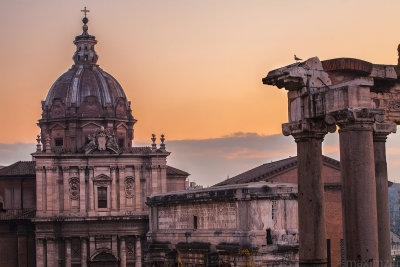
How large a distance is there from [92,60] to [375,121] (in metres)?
44.2

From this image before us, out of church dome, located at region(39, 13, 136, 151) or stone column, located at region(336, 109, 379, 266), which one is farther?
church dome, located at region(39, 13, 136, 151)

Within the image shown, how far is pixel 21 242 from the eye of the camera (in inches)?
2085

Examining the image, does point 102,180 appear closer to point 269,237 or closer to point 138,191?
point 138,191

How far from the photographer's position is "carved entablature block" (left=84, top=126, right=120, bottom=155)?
5297cm

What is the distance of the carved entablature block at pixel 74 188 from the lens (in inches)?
2059

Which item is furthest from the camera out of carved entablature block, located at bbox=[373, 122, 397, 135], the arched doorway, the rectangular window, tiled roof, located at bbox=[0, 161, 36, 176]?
tiled roof, located at bbox=[0, 161, 36, 176]

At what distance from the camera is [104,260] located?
5200 cm

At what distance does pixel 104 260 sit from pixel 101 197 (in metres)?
3.62

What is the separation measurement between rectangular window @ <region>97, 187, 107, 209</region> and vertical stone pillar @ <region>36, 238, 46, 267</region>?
3.91 m

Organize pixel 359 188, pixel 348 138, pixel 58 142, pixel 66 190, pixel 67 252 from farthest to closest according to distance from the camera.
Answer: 1. pixel 58 142
2. pixel 66 190
3. pixel 67 252
4. pixel 348 138
5. pixel 359 188

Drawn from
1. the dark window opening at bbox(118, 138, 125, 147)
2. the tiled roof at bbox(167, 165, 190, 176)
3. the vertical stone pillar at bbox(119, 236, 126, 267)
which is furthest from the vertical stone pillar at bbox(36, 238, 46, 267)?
the tiled roof at bbox(167, 165, 190, 176)

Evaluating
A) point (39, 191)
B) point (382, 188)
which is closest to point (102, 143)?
point (39, 191)

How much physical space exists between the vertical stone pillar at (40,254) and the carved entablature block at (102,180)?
15.1 ft

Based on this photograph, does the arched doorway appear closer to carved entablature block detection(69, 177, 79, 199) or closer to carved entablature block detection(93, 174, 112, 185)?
carved entablature block detection(69, 177, 79, 199)
